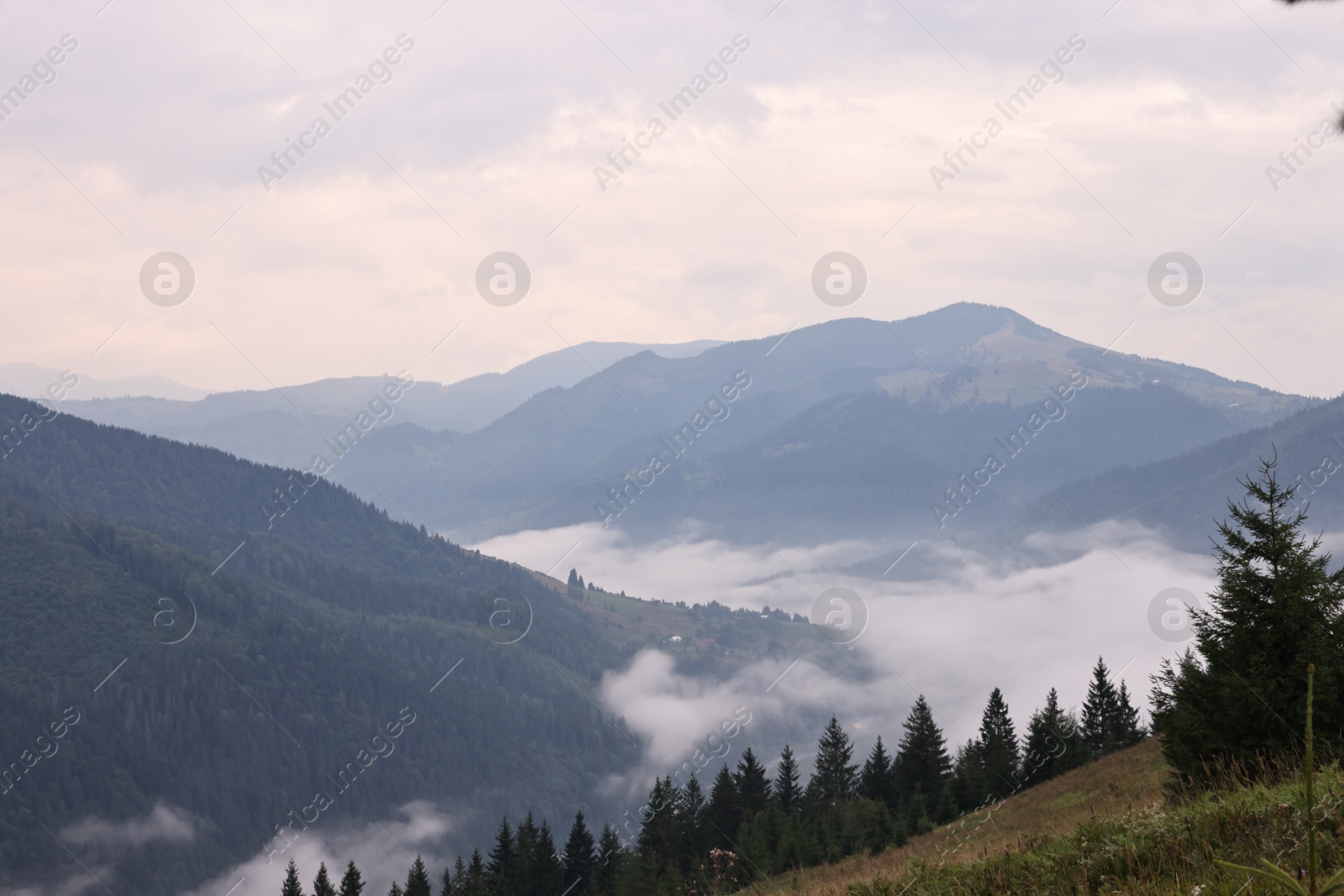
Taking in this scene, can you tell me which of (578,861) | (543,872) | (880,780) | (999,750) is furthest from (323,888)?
(999,750)

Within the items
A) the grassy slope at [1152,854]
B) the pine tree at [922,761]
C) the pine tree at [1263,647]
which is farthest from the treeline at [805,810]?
the grassy slope at [1152,854]

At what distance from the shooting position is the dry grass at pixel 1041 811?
21.2 metres

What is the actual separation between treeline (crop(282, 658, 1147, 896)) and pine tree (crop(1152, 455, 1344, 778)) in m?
31.5

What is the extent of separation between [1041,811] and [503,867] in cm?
6797

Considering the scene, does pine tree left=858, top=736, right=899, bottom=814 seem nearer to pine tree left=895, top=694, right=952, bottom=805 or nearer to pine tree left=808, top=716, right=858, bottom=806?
pine tree left=895, top=694, right=952, bottom=805

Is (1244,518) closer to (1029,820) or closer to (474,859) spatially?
(1029,820)

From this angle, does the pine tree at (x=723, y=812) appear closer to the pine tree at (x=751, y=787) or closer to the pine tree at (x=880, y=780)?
the pine tree at (x=751, y=787)

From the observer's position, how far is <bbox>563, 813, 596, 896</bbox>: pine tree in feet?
275

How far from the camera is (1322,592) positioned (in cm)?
2153

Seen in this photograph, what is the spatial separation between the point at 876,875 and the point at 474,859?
281 feet

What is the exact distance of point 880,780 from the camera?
84.9 meters

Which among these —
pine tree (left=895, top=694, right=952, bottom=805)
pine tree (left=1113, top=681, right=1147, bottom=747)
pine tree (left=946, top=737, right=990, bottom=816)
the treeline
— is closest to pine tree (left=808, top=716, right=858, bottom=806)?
the treeline

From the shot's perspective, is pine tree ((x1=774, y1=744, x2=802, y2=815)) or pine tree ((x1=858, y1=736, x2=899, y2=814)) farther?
pine tree ((x1=774, y1=744, x2=802, y2=815))

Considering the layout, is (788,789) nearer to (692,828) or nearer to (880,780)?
(880,780)
